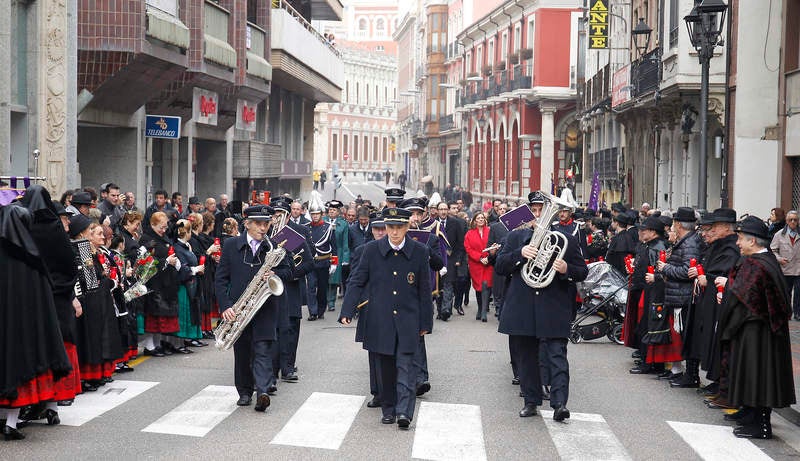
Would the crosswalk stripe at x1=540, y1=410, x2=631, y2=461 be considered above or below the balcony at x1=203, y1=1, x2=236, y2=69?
below

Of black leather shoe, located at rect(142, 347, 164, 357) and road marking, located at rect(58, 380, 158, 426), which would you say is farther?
black leather shoe, located at rect(142, 347, 164, 357)

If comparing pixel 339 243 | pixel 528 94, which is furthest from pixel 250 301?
pixel 528 94

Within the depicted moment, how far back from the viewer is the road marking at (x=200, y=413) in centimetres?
942

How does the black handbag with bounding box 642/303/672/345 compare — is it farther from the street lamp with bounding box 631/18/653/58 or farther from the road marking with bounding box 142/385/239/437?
the street lamp with bounding box 631/18/653/58

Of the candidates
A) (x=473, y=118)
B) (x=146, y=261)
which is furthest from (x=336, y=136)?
(x=146, y=261)

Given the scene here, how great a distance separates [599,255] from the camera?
1839cm

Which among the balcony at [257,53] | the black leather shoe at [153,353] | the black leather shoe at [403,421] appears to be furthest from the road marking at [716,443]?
the balcony at [257,53]

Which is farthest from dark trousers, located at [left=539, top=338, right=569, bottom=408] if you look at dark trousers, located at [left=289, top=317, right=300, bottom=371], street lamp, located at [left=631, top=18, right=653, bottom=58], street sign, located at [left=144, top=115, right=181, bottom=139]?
street lamp, located at [left=631, top=18, right=653, bottom=58]

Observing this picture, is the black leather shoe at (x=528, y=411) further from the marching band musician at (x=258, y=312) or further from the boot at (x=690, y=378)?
the boot at (x=690, y=378)

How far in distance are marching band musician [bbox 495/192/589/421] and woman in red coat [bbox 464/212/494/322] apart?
331 inches

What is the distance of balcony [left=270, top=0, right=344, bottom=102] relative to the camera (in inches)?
1299

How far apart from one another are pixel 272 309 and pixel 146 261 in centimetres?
285

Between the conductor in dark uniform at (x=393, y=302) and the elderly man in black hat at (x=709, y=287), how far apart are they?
112 inches

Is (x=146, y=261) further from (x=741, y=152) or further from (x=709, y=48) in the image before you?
(x=741, y=152)
